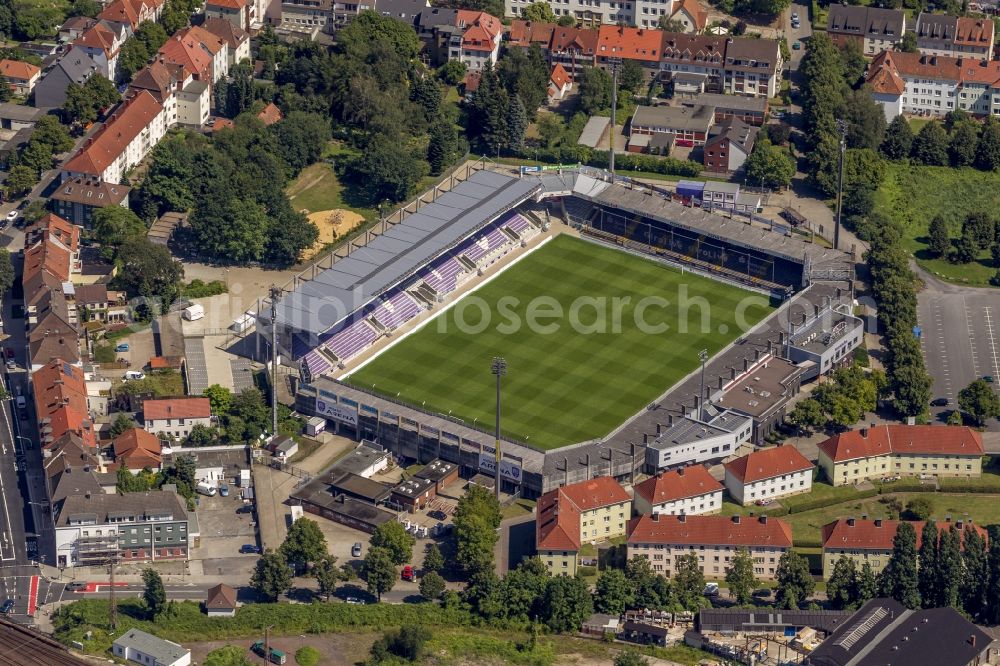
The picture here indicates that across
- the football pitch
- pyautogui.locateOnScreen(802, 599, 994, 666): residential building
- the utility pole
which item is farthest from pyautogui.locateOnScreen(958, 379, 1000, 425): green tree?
the utility pole

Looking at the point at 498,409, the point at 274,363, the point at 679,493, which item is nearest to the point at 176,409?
the point at 274,363

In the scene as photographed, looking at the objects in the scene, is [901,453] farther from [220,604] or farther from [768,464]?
[220,604]

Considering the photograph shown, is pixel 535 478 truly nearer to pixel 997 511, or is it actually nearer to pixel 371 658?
pixel 371 658

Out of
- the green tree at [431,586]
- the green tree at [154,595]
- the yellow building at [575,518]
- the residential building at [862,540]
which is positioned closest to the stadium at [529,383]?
the yellow building at [575,518]

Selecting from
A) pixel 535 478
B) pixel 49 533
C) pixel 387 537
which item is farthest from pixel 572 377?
pixel 49 533

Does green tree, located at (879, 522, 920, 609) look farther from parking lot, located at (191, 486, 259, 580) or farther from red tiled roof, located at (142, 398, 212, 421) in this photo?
red tiled roof, located at (142, 398, 212, 421)

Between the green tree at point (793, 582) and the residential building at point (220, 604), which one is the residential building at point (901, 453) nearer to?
the green tree at point (793, 582)
